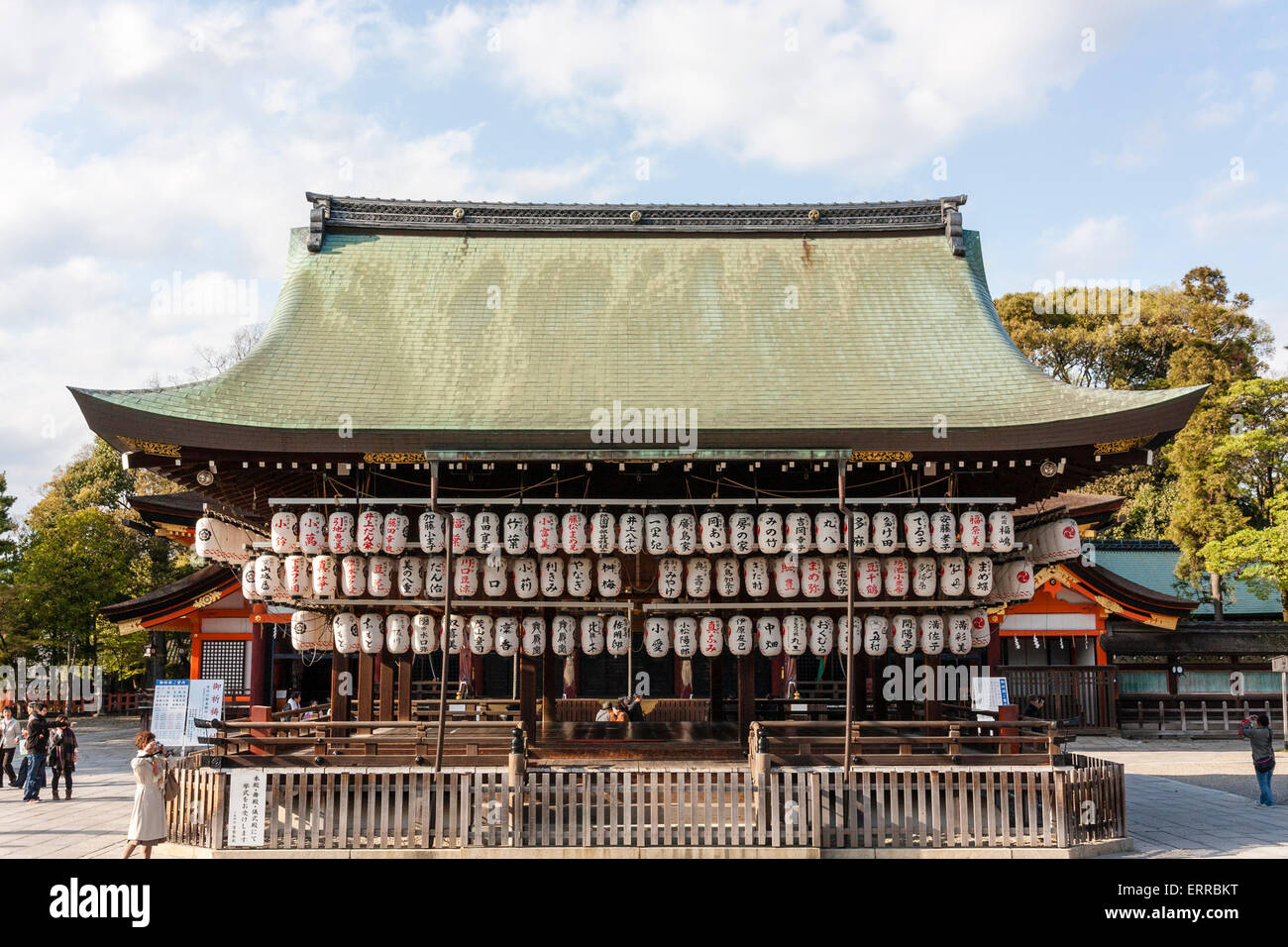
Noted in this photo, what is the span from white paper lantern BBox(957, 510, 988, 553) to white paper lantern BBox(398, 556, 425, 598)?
26.4 feet

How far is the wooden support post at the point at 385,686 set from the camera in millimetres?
15898

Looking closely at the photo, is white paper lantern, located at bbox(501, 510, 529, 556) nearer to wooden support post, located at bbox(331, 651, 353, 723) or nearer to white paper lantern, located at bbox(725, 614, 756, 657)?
white paper lantern, located at bbox(725, 614, 756, 657)

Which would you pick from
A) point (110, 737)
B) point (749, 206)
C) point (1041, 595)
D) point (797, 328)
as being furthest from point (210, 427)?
point (1041, 595)

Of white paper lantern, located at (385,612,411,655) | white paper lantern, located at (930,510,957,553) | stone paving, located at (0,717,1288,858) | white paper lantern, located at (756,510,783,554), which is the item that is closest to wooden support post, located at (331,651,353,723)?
white paper lantern, located at (385,612,411,655)

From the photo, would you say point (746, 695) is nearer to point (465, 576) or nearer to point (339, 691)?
Answer: point (465, 576)

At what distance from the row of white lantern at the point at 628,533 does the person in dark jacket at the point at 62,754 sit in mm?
8472

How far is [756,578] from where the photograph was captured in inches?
547

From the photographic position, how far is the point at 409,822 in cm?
1227

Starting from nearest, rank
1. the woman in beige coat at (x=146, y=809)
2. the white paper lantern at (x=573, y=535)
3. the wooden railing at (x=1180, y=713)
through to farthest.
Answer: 1. the woman in beige coat at (x=146, y=809)
2. the white paper lantern at (x=573, y=535)
3. the wooden railing at (x=1180, y=713)

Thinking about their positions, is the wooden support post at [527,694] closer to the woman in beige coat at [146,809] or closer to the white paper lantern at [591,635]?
the white paper lantern at [591,635]

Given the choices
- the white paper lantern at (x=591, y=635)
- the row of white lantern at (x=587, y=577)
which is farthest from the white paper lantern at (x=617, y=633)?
the row of white lantern at (x=587, y=577)

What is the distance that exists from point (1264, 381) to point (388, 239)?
26.1 metres
